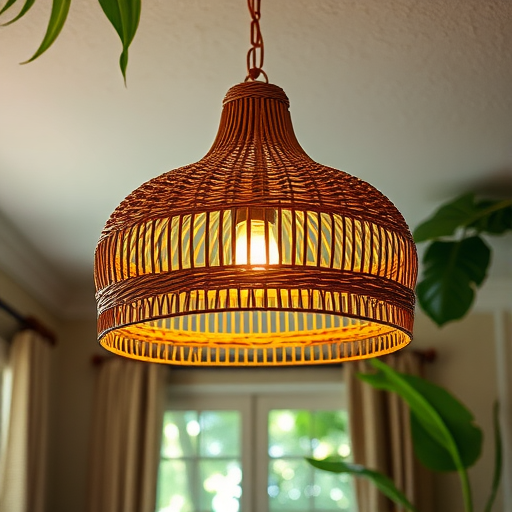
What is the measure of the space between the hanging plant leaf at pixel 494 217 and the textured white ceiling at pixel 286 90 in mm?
83

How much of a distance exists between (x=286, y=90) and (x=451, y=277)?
1.22 m

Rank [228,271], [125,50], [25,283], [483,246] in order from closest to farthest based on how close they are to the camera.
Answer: [125,50] → [228,271] → [483,246] → [25,283]

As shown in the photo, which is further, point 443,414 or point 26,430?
point 26,430

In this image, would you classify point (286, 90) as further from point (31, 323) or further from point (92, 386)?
point (92, 386)

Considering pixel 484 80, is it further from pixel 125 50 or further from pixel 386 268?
pixel 125 50

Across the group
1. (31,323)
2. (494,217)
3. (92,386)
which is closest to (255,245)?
(494,217)

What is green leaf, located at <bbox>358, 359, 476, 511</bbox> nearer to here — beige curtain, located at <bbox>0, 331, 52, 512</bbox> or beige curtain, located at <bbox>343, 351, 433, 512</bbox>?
beige curtain, located at <bbox>343, 351, 433, 512</bbox>

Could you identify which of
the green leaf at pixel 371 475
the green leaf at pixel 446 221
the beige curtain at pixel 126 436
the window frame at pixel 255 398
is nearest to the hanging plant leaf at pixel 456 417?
the green leaf at pixel 371 475

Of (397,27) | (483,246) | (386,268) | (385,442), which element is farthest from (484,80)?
(385,442)

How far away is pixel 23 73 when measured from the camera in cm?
252

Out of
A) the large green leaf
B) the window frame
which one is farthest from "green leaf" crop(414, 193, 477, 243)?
the window frame

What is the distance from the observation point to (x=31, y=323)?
13.7 ft

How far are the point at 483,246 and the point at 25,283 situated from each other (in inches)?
86.1

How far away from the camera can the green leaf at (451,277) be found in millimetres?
3426
